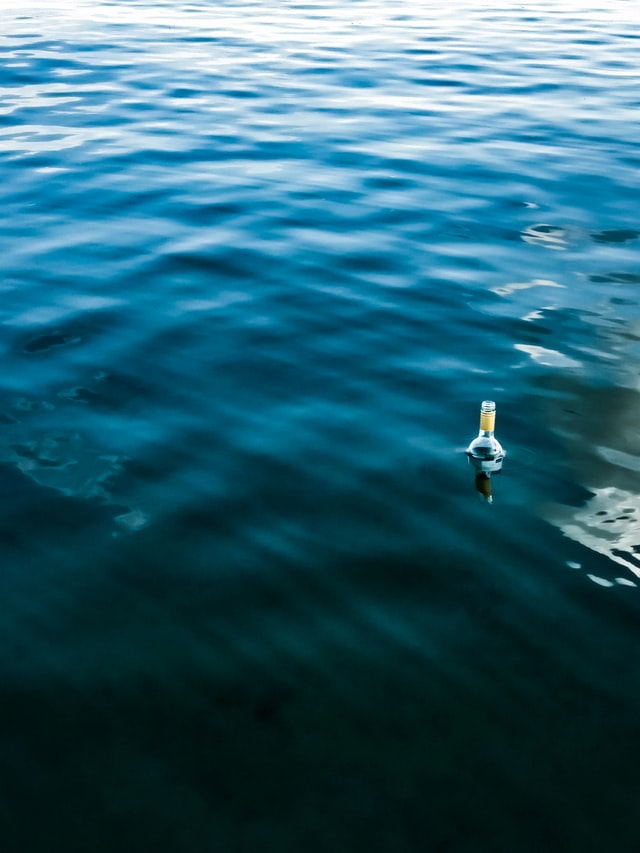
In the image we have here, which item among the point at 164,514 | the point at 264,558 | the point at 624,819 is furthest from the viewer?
the point at 164,514

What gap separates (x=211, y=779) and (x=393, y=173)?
8.65 m

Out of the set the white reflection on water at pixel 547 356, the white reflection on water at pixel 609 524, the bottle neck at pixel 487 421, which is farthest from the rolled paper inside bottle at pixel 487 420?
the white reflection on water at pixel 547 356

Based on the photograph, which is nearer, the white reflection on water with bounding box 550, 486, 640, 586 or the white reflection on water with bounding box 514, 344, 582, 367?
the white reflection on water with bounding box 550, 486, 640, 586

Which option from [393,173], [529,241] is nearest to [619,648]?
[529,241]

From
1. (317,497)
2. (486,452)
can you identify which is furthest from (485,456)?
(317,497)

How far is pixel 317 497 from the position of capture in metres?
5.31

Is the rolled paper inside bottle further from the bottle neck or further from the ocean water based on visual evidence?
the ocean water

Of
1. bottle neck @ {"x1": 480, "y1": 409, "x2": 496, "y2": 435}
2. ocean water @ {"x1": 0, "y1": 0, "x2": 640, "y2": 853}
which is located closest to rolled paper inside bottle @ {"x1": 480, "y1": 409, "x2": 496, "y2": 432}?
bottle neck @ {"x1": 480, "y1": 409, "x2": 496, "y2": 435}

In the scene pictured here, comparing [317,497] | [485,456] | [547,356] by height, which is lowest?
[317,497]

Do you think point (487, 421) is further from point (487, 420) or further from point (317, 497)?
point (317, 497)

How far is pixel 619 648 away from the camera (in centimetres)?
418

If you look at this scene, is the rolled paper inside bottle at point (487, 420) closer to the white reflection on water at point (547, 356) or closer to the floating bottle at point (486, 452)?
the floating bottle at point (486, 452)

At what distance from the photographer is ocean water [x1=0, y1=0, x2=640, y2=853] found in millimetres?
3568

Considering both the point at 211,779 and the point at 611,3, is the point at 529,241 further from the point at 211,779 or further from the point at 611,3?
the point at 611,3
